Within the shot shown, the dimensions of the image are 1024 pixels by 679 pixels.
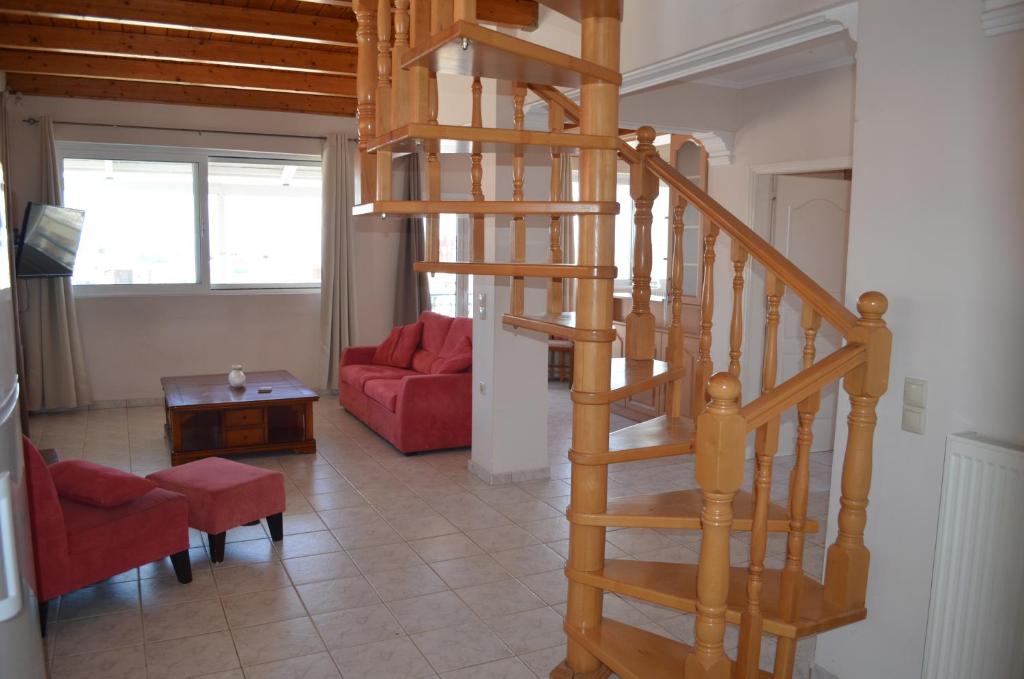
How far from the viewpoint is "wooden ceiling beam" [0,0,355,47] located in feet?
15.2

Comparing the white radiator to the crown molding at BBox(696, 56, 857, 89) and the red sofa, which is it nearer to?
the crown molding at BBox(696, 56, 857, 89)

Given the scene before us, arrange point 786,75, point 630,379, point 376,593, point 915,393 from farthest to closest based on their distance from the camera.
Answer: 1. point 786,75
2. point 376,593
3. point 630,379
4. point 915,393

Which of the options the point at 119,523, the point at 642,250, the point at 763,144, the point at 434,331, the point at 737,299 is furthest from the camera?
the point at 434,331

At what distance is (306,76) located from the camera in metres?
6.82

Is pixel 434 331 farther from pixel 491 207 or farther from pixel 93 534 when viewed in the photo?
pixel 491 207

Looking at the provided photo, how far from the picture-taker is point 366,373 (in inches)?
265

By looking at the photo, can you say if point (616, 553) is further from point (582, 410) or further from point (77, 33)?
point (77, 33)

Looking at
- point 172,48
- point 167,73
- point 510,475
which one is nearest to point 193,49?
point 172,48

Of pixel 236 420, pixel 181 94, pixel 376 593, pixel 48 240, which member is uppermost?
pixel 181 94

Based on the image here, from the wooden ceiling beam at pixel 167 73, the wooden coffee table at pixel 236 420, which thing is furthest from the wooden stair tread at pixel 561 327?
the wooden ceiling beam at pixel 167 73

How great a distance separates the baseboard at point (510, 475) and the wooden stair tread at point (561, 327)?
214 cm

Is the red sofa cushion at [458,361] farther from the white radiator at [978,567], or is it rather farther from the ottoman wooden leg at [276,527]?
the white radiator at [978,567]

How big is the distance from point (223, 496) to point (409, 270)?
465 centimetres

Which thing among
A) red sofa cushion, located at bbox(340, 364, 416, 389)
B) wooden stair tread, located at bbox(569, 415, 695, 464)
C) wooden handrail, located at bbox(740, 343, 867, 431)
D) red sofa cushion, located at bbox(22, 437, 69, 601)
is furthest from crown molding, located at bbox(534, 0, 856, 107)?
red sofa cushion, located at bbox(340, 364, 416, 389)
